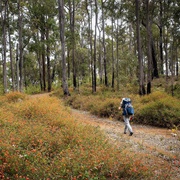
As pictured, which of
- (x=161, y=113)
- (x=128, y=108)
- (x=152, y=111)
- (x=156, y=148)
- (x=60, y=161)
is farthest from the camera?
(x=152, y=111)

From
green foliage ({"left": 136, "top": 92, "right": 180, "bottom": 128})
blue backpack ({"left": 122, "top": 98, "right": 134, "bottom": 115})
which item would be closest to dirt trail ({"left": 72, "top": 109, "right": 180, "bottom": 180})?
green foliage ({"left": 136, "top": 92, "right": 180, "bottom": 128})

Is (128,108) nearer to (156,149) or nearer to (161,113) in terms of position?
(156,149)

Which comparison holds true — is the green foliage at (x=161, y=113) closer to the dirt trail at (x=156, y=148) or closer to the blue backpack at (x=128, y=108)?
the dirt trail at (x=156, y=148)

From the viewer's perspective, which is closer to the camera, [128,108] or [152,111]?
[128,108]

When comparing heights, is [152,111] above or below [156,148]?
above

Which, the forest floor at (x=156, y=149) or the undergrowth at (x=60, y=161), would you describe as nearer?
the undergrowth at (x=60, y=161)

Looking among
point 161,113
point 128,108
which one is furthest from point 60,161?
point 161,113

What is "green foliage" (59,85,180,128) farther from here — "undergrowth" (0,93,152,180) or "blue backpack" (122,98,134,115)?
"undergrowth" (0,93,152,180)

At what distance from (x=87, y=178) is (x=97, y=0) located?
21222 millimetres

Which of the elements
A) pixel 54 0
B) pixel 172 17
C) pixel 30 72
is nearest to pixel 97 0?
pixel 54 0

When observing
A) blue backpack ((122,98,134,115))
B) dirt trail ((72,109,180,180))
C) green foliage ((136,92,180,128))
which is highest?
blue backpack ((122,98,134,115))

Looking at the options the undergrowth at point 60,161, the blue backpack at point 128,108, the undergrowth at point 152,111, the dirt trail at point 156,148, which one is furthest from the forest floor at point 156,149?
the blue backpack at point 128,108

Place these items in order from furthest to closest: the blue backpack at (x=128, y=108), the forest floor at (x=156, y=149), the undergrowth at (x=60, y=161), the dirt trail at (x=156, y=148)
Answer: the blue backpack at (x=128, y=108) → the dirt trail at (x=156, y=148) → the forest floor at (x=156, y=149) → the undergrowth at (x=60, y=161)

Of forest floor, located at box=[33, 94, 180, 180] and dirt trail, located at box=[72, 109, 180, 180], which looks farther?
dirt trail, located at box=[72, 109, 180, 180]
